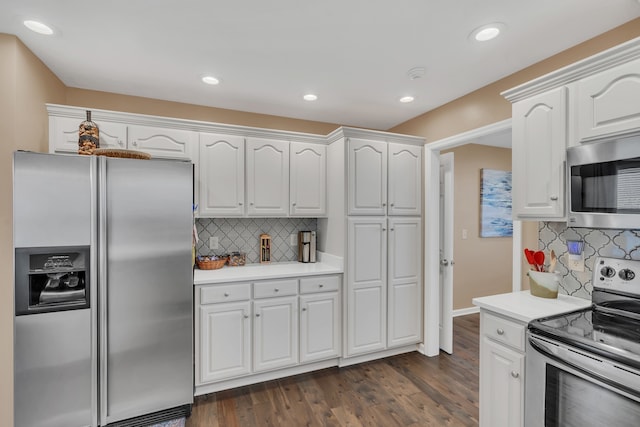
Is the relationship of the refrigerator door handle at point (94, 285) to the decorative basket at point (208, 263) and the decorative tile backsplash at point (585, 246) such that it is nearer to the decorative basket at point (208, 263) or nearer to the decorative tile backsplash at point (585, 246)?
the decorative basket at point (208, 263)

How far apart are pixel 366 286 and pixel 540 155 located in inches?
70.9

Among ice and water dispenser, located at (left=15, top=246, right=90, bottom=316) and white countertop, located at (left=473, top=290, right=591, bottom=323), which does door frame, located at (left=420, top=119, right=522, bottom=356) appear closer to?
white countertop, located at (left=473, top=290, right=591, bottom=323)

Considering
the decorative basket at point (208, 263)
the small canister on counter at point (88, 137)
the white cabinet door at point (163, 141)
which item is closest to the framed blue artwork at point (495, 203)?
the decorative basket at point (208, 263)

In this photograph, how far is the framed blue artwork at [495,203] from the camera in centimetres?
453

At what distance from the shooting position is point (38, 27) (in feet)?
6.00

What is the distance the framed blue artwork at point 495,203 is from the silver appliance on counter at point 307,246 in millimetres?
2737

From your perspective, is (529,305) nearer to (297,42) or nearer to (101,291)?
(297,42)

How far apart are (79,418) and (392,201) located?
2.96 m

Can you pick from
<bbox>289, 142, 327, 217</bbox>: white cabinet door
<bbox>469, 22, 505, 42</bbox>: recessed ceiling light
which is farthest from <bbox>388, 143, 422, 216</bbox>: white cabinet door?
<bbox>469, 22, 505, 42</bbox>: recessed ceiling light

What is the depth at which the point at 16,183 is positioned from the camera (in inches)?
72.0

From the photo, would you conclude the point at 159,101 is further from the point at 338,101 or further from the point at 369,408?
the point at 369,408

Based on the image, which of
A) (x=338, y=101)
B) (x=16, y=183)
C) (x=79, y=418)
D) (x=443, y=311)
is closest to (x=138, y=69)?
(x=16, y=183)

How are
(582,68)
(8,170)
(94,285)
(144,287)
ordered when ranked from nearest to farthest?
(582,68)
(8,170)
(94,285)
(144,287)

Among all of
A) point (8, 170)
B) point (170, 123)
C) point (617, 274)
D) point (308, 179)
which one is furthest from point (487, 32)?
point (8, 170)
